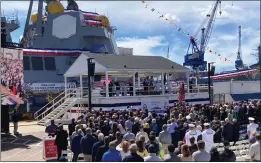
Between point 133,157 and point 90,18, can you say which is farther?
point 90,18

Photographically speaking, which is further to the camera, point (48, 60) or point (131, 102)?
point (48, 60)

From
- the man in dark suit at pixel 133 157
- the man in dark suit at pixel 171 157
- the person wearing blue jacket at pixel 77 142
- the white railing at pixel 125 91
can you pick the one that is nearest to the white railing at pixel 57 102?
the white railing at pixel 125 91

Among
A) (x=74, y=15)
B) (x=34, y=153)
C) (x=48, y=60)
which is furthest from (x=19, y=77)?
(x=74, y=15)

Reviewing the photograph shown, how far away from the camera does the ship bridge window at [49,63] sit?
125 ft

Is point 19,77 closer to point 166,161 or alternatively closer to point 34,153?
point 34,153

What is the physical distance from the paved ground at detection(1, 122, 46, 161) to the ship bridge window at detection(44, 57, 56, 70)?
1544 centimetres

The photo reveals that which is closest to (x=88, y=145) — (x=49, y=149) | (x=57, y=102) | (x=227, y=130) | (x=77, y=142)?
(x=77, y=142)

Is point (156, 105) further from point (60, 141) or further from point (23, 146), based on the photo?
point (60, 141)

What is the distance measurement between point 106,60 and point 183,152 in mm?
19861

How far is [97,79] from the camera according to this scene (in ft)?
115

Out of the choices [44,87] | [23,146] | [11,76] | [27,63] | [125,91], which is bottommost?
[23,146]

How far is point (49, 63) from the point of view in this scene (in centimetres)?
3828

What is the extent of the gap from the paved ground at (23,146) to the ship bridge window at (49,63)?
1544 cm

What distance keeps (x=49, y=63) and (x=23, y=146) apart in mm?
21286
